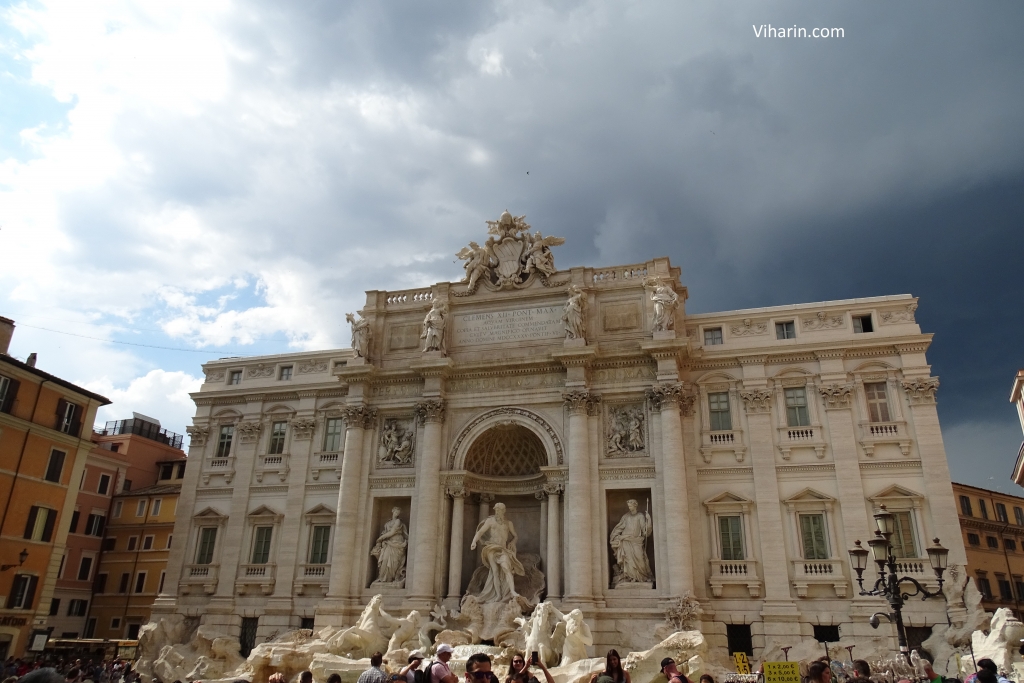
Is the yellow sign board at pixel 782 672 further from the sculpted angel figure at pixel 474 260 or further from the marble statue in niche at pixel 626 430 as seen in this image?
the sculpted angel figure at pixel 474 260

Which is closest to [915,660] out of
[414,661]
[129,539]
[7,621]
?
[414,661]

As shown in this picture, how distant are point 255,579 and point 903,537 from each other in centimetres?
2461

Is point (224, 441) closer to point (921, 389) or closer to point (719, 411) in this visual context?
point (719, 411)

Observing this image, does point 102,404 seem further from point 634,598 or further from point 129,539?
point 634,598

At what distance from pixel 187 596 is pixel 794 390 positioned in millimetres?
26104

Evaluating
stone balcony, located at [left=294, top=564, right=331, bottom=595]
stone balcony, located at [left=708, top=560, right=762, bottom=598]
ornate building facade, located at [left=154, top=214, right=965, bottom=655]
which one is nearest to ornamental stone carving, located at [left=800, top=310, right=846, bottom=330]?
ornate building facade, located at [left=154, top=214, right=965, bottom=655]

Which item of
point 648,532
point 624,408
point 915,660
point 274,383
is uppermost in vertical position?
point 274,383

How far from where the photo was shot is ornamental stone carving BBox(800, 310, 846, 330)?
92.1ft

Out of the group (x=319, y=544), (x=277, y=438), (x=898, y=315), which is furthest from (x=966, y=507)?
(x=277, y=438)

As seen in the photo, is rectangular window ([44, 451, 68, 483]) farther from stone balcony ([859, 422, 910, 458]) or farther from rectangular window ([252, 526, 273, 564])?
stone balcony ([859, 422, 910, 458])

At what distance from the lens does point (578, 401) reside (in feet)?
90.4

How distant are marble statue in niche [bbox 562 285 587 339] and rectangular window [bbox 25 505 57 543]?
2253 centimetres

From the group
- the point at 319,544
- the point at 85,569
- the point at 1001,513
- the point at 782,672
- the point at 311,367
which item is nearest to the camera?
the point at 782,672

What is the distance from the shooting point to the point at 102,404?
109ft
